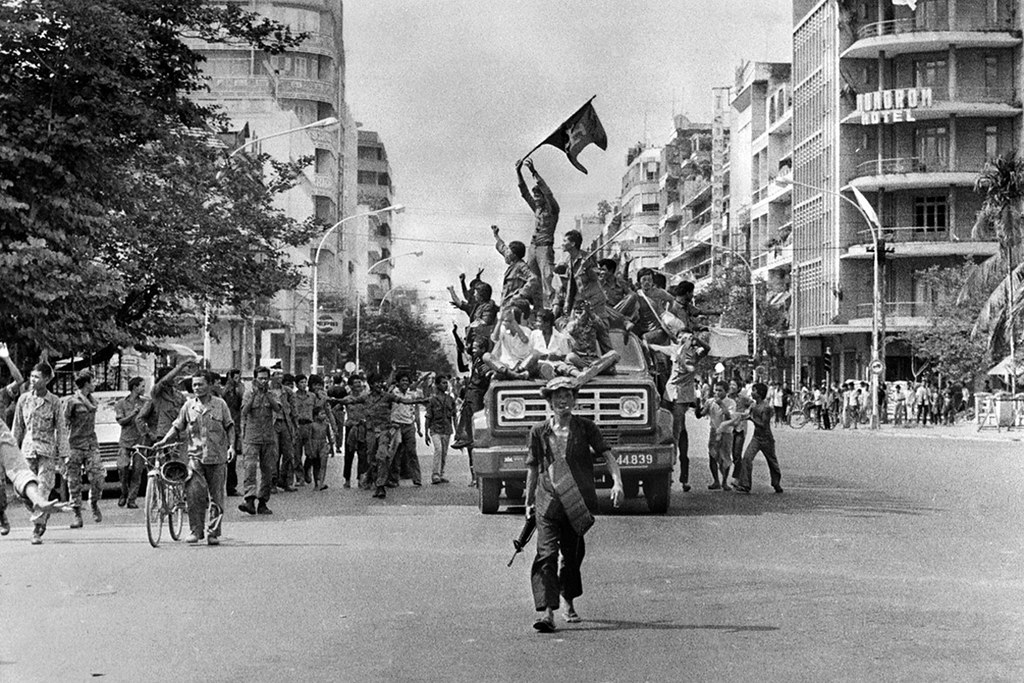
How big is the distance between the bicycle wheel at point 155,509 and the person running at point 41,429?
1.64 meters

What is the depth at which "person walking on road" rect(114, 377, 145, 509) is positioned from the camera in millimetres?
22125

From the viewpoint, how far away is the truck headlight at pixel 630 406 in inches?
756

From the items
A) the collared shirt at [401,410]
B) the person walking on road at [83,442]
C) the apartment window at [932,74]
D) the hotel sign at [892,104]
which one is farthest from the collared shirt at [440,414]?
the apartment window at [932,74]

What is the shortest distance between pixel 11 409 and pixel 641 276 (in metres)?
8.58

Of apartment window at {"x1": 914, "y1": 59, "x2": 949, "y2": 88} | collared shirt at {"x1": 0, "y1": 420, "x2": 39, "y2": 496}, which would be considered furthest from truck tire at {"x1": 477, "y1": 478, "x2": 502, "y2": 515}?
apartment window at {"x1": 914, "y1": 59, "x2": 949, "y2": 88}

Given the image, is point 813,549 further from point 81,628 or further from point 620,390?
point 81,628

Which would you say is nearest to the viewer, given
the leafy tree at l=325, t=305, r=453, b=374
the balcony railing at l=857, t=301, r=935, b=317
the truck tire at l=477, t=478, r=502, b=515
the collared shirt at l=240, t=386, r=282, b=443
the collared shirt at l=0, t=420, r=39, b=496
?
the collared shirt at l=0, t=420, r=39, b=496

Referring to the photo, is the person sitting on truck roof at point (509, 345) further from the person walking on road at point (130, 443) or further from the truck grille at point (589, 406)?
the person walking on road at point (130, 443)

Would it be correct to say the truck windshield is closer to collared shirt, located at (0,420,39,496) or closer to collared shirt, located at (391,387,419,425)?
collared shirt, located at (391,387,419,425)

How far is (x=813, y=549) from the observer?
605 inches

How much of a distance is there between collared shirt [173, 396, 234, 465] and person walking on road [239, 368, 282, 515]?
133 inches

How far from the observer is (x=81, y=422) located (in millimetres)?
20703

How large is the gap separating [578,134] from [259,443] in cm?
683

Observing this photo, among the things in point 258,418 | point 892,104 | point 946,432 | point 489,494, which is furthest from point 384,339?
point 489,494
